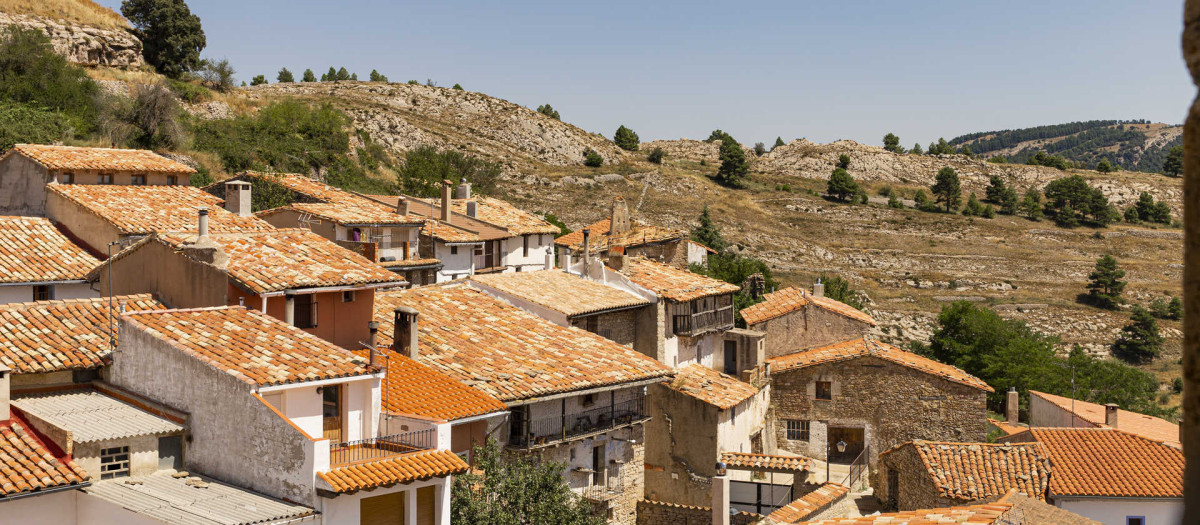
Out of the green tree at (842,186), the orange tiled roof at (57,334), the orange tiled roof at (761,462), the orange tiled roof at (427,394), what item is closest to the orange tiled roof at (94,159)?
the orange tiled roof at (57,334)

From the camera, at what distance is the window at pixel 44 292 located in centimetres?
2686

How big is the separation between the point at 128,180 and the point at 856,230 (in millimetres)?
81169

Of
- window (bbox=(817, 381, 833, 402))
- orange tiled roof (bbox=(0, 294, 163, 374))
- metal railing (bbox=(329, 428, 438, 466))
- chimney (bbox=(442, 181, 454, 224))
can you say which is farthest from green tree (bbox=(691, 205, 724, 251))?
metal railing (bbox=(329, 428, 438, 466))

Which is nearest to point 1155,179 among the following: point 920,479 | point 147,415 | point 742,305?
point 742,305

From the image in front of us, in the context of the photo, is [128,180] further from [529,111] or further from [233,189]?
[529,111]

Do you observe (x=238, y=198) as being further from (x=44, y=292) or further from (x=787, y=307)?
(x=787, y=307)

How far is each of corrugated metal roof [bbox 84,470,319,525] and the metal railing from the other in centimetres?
156

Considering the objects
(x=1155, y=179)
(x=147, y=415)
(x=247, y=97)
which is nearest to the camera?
(x=147, y=415)

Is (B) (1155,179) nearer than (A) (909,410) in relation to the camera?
No

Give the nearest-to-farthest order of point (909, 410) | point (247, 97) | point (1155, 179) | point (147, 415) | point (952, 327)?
point (147, 415), point (909, 410), point (952, 327), point (247, 97), point (1155, 179)

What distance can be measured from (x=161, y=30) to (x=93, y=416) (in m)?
60.0

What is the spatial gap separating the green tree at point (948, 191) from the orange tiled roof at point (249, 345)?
10666cm

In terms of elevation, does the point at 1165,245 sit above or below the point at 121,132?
below

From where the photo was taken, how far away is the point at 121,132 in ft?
169
